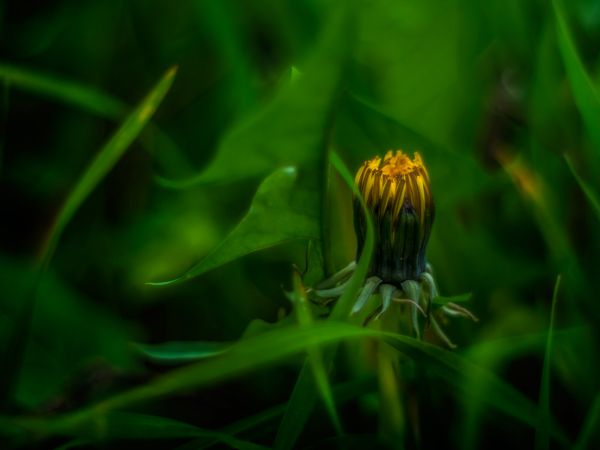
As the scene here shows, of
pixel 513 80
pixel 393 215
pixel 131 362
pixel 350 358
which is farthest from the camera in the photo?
pixel 513 80

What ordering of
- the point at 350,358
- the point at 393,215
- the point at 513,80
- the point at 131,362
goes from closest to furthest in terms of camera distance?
1. the point at 393,215
2. the point at 350,358
3. the point at 131,362
4. the point at 513,80

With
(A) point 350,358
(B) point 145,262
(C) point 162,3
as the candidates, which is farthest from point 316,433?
(C) point 162,3

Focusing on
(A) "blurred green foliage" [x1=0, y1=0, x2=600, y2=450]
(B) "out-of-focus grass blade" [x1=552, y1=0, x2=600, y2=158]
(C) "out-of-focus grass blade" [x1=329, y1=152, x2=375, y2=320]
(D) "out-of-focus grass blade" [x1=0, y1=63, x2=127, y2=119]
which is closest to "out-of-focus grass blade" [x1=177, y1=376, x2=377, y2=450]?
(A) "blurred green foliage" [x1=0, y1=0, x2=600, y2=450]

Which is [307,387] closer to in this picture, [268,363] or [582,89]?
[268,363]

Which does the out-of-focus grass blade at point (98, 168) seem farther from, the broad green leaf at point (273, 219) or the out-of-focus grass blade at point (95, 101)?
the out-of-focus grass blade at point (95, 101)

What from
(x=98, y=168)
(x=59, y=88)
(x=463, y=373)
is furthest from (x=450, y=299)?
(x=59, y=88)

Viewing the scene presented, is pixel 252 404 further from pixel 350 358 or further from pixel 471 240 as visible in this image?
pixel 471 240

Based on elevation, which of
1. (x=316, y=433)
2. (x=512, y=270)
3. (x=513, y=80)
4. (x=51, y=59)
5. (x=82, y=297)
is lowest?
(x=316, y=433)

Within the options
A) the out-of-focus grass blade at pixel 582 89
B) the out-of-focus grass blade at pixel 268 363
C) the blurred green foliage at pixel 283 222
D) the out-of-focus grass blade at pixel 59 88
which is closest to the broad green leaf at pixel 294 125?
the blurred green foliage at pixel 283 222
